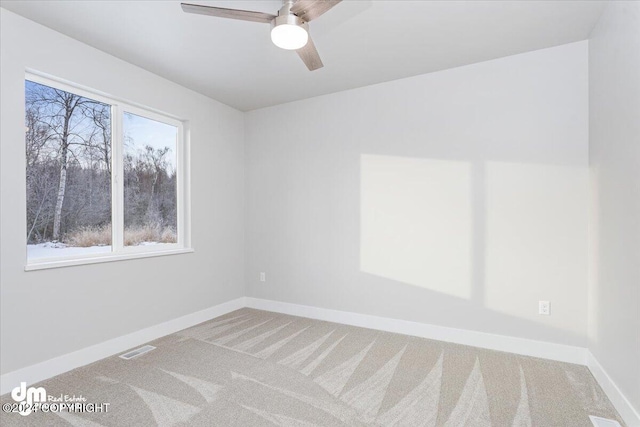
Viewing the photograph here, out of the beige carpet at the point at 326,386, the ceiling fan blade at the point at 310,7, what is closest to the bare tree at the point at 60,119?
the beige carpet at the point at 326,386

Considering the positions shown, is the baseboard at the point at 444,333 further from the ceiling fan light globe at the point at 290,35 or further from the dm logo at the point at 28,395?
the ceiling fan light globe at the point at 290,35

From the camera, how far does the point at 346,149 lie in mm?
3664

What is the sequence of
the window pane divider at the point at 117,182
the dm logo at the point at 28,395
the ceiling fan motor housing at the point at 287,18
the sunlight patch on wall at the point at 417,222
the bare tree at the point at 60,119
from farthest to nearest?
the sunlight patch on wall at the point at 417,222 → the window pane divider at the point at 117,182 → the bare tree at the point at 60,119 → the dm logo at the point at 28,395 → the ceiling fan motor housing at the point at 287,18

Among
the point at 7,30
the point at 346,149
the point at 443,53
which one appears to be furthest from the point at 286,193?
the point at 7,30

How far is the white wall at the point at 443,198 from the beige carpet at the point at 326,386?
20.6 inches

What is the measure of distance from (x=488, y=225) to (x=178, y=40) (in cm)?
305

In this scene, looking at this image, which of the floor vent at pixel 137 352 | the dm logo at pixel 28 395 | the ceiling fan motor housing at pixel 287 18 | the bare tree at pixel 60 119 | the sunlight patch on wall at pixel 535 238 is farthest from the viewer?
the floor vent at pixel 137 352

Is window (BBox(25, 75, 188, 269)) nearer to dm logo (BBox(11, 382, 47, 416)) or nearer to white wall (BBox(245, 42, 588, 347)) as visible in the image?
dm logo (BBox(11, 382, 47, 416))

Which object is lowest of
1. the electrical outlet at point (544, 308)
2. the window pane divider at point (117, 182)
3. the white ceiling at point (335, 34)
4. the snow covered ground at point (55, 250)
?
the electrical outlet at point (544, 308)

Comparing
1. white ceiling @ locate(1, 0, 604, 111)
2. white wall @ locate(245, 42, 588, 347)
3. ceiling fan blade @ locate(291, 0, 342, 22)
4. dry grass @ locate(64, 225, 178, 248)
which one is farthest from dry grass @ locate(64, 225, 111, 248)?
ceiling fan blade @ locate(291, 0, 342, 22)

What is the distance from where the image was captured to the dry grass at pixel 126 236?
272 cm

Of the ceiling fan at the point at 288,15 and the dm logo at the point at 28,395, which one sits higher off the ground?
the ceiling fan at the point at 288,15

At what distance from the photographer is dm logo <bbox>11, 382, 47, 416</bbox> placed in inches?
82.4

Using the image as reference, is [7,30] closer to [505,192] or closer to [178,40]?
[178,40]
